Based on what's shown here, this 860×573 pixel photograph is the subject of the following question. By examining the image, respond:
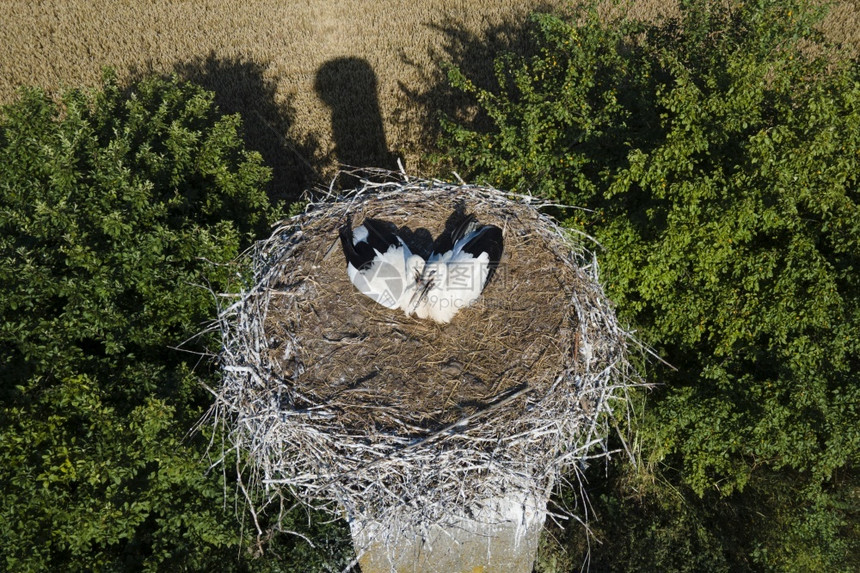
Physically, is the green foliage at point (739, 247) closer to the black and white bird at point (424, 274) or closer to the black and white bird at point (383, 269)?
the black and white bird at point (424, 274)

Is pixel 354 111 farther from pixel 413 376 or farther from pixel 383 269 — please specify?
pixel 413 376

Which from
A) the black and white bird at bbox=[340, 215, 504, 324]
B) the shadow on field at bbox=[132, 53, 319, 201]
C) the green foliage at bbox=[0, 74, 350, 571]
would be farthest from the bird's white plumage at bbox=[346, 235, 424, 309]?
the shadow on field at bbox=[132, 53, 319, 201]

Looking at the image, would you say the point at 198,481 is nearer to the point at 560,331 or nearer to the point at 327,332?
the point at 327,332

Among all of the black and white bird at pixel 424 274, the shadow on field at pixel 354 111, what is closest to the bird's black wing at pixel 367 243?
the black and white bird at pixel 424 274

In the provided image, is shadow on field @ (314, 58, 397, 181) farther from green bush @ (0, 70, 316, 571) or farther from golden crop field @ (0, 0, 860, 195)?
green bush @ (0, 70, 316, 571)

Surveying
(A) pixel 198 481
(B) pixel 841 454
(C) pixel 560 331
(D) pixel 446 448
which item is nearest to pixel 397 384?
(D) pixel 446 448

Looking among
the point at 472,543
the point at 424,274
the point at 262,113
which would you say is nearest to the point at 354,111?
the point at 262,113
